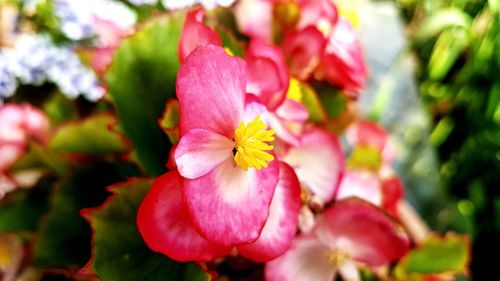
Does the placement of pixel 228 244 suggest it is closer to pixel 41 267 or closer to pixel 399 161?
pixel 41 267

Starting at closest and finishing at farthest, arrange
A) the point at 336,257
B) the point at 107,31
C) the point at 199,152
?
the point at 199,152
the point at 336,257
the point at 107,31

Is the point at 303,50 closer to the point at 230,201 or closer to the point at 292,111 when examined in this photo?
the point at 292,111

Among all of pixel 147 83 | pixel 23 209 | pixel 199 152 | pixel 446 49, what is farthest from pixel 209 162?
pixel 446 49

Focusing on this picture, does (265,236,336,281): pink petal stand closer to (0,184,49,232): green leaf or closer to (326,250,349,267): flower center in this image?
(326,250,349,267): flower center

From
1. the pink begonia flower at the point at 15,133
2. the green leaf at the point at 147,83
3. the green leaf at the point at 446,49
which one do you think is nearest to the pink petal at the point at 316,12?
the green leaf at the point at 147,83

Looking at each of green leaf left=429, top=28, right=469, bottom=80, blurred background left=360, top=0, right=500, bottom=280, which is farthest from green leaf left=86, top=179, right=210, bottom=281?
green leaf left=429, top=28, right=469, bottom=80
